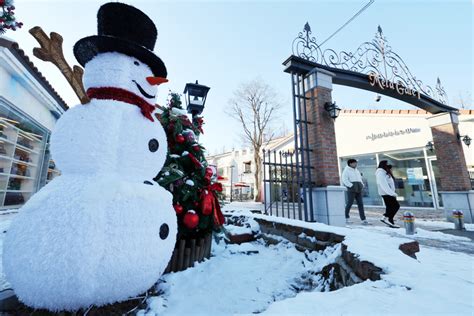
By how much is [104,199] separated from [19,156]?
5.95m

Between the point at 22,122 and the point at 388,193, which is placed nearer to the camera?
the point at 22,122

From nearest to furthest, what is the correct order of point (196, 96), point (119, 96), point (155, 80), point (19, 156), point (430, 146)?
point (119, 96)
point (155, 80)
point (196, 96)
point (19, 156)
point (430, 146)

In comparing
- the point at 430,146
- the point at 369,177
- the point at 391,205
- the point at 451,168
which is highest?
the point at 430,146

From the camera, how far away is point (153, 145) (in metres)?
1.79

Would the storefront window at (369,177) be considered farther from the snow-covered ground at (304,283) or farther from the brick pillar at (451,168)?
the snow-covered ground at (304,283)

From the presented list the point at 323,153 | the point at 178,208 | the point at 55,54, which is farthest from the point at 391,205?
the point at 55,54

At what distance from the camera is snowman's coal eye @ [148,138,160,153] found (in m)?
1.77

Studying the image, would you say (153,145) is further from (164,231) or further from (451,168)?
(451,168)

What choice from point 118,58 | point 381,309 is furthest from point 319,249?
point 118,58

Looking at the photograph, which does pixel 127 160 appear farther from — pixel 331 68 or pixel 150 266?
pixel 331 68

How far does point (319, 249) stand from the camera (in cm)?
271

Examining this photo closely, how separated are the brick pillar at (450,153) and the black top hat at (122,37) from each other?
943cm

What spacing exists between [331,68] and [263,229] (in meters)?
4.21

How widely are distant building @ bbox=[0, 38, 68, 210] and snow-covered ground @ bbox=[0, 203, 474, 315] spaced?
7.60ft
